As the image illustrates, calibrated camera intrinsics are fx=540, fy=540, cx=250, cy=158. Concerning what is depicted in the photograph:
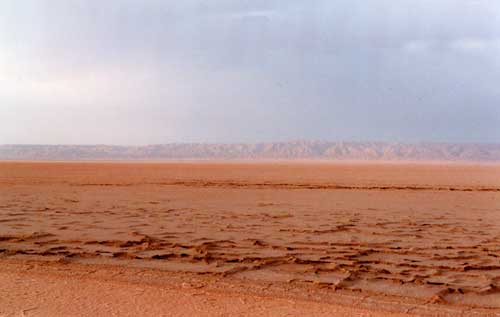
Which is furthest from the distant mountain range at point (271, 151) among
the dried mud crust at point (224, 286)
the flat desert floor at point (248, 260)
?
the dried mud crust at point (224, 286)

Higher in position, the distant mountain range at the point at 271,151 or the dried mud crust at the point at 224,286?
the distant mountain range at the point at 271,151

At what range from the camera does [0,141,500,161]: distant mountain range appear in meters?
129

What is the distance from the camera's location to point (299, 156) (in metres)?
138

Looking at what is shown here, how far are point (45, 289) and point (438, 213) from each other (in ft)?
28.5

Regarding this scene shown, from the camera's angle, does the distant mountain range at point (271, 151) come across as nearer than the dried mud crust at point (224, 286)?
No

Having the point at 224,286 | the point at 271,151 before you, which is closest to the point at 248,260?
the point at 224,286

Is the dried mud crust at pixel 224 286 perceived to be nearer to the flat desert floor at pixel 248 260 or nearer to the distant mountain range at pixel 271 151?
the flat desert floor at pixel 248 260

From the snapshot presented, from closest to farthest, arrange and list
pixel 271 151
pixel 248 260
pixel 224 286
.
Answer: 1. pixel 224 286
2. pixel 248 260
3. pixel 271 151

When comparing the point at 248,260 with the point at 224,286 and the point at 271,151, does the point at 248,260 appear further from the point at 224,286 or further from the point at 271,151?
the point at 271,151

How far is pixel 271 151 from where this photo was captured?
14650cm

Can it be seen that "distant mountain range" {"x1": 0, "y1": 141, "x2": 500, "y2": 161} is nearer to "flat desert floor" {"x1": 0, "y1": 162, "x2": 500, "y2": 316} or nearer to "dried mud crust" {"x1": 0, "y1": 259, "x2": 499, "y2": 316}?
"flat desert floor" {"x1": 0, "y1": 162, "x2": 500, "y2": 316}

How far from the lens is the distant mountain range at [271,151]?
424 feet

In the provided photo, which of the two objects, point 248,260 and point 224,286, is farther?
point 248,260

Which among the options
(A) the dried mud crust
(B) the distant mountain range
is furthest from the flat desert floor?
(B) the distant mountain range
